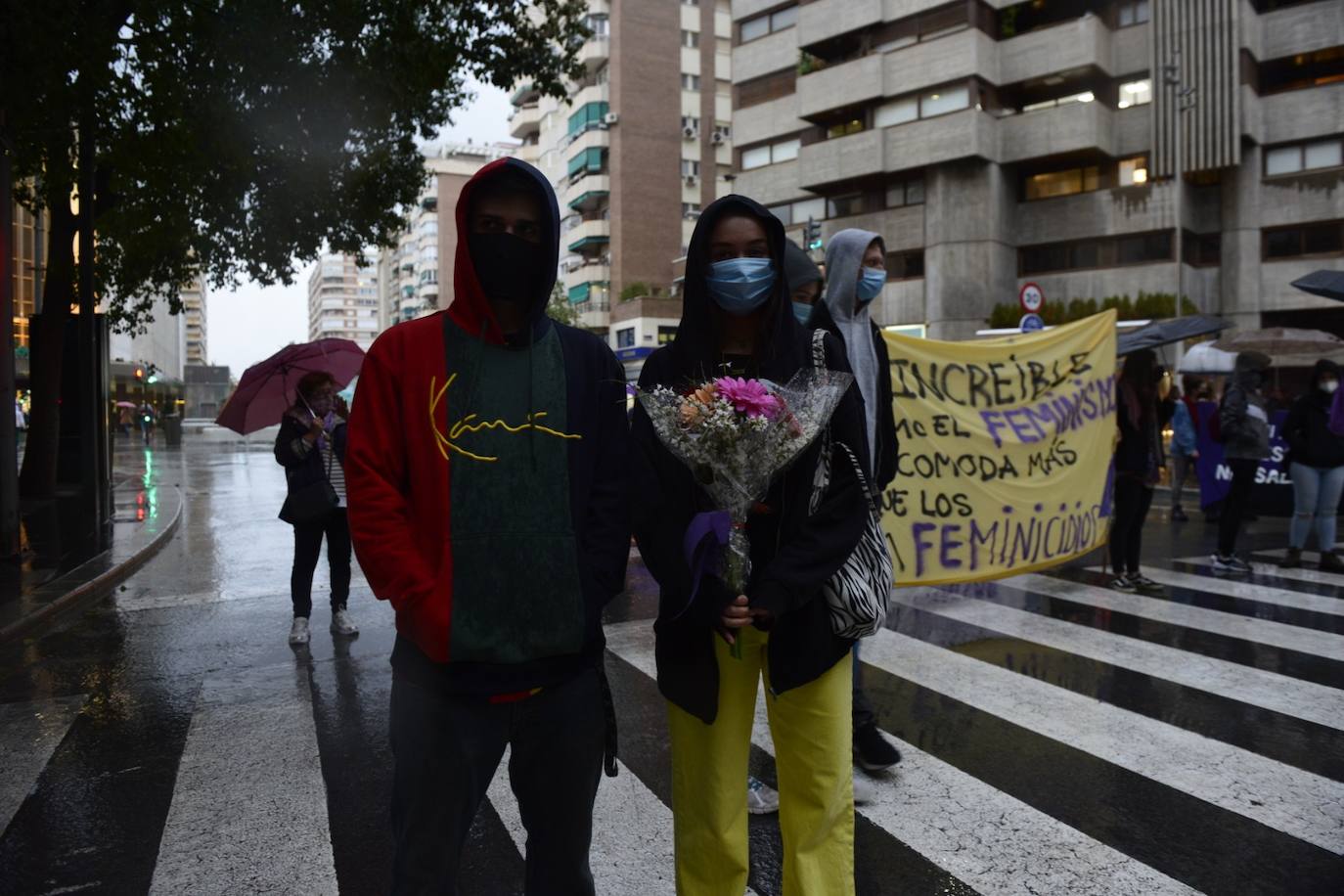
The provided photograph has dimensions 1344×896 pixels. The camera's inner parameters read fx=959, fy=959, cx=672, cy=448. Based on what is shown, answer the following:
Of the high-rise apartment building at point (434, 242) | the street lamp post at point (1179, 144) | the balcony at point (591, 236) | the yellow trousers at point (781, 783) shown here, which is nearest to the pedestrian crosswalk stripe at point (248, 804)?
the yellow trousers at point (781, 783)

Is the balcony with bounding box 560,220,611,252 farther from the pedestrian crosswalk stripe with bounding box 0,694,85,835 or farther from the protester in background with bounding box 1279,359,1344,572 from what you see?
the pedestrian crosswalk stripe with bounding box 0,694,85,835

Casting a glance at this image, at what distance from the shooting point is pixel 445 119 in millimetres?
15984

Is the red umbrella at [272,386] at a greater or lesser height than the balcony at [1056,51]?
lesser

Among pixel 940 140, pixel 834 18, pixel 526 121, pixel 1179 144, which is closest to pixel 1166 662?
pixel 1179 144

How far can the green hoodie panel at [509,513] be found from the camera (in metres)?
2.13

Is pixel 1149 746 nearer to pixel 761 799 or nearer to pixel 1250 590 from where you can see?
pixel 761 799

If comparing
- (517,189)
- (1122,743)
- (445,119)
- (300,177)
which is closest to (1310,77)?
(445,119)

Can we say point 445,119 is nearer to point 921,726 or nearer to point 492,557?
point 921,726

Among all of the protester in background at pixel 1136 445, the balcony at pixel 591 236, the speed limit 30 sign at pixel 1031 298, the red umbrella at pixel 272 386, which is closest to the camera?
the red umbrella at pixel 272 386

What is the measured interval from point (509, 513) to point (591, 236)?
2423 inches

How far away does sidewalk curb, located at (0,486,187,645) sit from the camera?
6.76 m

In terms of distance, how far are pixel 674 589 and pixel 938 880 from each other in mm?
1593

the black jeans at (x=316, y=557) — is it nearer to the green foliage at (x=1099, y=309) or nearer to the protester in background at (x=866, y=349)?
the protester in background at (x=866, y=349)

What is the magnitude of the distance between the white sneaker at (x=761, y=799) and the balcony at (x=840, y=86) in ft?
121
